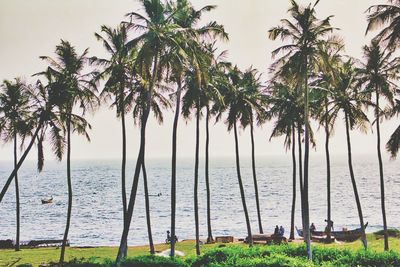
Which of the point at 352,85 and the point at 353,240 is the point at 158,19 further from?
the point at 353,240

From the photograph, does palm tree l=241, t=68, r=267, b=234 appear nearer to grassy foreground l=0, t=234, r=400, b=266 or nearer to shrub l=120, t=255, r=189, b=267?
grassy foreground l=0, t=234, r=400, b=266

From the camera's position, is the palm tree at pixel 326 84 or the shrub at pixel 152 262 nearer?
the shrub at pixel 152 262

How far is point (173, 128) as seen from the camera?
28500 mm

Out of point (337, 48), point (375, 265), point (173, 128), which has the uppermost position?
point (337, 48)

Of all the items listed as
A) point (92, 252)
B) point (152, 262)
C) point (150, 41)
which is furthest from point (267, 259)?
point (92, 252)

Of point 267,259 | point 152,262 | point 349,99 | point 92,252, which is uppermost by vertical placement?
point 349,99

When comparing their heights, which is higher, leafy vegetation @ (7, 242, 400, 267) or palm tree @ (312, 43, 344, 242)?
palm tree @ (312, 43, 344, 242)

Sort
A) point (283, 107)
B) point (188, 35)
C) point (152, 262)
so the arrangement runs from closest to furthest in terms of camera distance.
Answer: point (152, 262), point (188, 35), point (283, 107)

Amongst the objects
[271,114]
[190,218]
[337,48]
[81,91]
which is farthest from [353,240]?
[190,218]

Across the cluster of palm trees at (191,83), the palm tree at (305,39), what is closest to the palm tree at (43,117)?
the cluster of palm trees at (191,83)

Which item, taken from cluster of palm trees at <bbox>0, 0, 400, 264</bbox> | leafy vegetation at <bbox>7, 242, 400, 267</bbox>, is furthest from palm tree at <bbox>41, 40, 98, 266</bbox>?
leafy vegetation at <bbox>7, 242, 400, 267</bbox>

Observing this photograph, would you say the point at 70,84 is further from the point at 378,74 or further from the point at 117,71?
the point at 378,74

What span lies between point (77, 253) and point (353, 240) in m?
26.5

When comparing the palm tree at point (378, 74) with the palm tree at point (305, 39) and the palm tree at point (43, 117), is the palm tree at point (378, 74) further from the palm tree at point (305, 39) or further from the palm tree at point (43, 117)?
the palm tree at point (43, 117)
